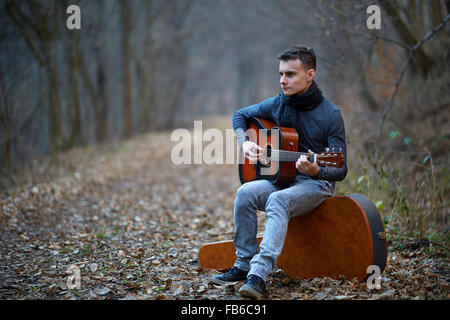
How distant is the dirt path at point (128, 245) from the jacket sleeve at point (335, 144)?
0.83 meters

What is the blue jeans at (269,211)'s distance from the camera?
3.17 metres

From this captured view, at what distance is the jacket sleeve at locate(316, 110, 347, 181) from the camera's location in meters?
3.27

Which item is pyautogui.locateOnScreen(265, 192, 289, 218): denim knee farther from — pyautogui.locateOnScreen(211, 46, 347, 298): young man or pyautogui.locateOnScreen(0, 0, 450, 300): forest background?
pyautogui.locateOnScreen(0, 0, 450, 300): forest background

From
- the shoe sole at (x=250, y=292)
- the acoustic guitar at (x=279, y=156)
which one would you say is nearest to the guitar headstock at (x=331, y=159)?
the acoustic guitar at (x=279, y=156)

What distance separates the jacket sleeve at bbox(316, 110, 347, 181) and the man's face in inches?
14.1

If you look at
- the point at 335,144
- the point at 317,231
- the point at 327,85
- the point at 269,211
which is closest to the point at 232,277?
the point at 269,211

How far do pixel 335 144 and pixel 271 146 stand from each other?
536mm

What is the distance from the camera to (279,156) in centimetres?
346

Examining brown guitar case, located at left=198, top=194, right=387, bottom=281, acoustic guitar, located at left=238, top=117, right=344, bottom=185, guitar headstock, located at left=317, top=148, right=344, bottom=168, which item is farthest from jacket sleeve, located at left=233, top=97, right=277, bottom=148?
brown guitar case, located at left=198, top=194, right=387, bottom=281

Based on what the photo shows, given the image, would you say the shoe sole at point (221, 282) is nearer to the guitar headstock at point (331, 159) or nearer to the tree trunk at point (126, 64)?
the guitar headstock at point (331, 159)

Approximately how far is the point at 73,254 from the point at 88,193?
3343 mm

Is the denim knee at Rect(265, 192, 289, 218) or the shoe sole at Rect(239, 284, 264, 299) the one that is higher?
the denim knee at Rect(265, 192, 289, 218)

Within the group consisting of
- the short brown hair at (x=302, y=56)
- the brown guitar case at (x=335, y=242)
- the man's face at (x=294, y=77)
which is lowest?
the brown guitar case at (x=335, y=242)

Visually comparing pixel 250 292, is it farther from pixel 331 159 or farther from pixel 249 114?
pixel 249 114
